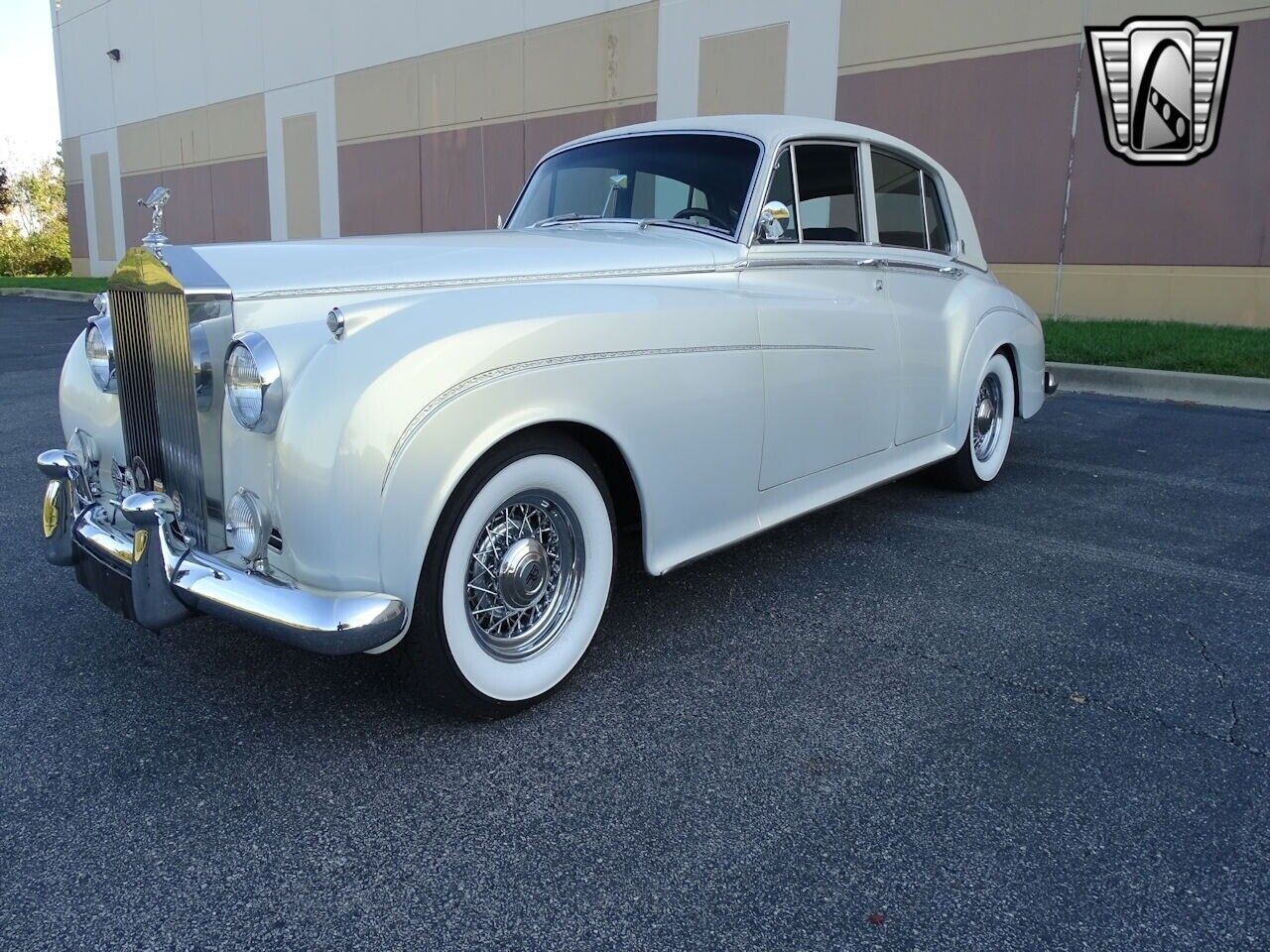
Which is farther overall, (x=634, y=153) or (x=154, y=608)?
(x=634, y=153)

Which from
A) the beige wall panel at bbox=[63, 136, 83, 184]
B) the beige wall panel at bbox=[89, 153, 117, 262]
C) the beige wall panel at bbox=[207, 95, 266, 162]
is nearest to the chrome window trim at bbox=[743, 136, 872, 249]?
the beige wall panel at bbox=[207, 95, 266, 162]

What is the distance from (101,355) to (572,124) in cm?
1222

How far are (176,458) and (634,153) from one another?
214cm

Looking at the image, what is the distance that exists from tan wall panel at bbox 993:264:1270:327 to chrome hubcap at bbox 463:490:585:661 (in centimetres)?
892

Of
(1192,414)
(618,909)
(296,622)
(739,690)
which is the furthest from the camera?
(1192,414)

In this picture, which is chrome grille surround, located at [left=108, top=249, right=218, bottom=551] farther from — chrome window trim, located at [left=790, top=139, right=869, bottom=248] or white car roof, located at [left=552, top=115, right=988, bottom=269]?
chrome window trim, located at [left=790, top=139, right=869, bottom=248]

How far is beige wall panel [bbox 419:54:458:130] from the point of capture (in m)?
15.9

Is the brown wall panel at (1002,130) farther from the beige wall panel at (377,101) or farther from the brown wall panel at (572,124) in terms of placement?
the beige wall panel at (377,101)

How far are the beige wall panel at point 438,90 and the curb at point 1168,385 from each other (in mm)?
11258

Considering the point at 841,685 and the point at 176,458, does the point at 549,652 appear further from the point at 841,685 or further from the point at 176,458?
the point at 176,458

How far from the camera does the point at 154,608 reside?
94.4 inches

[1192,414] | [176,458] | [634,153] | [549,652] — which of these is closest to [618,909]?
[549,652]

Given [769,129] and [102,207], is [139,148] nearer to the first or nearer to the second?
[102,207]

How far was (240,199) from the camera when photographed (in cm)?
2073
